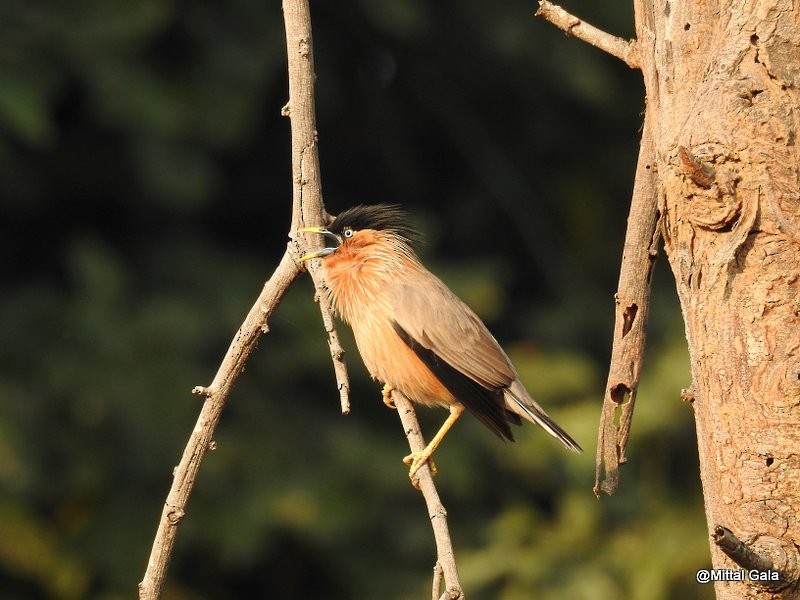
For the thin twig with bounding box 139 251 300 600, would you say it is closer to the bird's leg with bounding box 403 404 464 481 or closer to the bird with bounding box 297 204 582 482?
the bird's leg with bounding box 403 404 464 481

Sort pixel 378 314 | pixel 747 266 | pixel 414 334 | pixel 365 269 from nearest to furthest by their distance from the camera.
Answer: pixel 747 266 < pixel 414 334 < pixel 378 314 < pixel 365 269

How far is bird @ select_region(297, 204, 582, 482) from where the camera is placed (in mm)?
4648

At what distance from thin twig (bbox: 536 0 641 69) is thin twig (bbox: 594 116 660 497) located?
25 cm

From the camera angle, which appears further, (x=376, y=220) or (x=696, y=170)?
(x=376, y=220)

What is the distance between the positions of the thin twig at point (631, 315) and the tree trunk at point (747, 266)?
34 cm

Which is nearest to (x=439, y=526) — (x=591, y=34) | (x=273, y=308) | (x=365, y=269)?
(x=273, y=308)

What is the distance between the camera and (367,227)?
203 inches

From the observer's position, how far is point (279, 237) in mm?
8836

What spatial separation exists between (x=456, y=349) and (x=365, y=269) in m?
0.58

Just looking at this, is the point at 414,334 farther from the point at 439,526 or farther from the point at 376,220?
the point at 439,526

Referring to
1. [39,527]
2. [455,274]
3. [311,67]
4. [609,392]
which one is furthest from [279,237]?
[609,392]

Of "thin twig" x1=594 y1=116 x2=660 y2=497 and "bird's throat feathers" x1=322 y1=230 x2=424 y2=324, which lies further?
"bird's throat feathers" x1=322 y1=230 x2=424 y2=324

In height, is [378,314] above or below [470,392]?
above

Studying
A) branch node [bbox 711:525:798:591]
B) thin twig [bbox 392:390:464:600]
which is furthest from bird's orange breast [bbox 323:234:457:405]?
branch node [bbox 711:525:798:591]
